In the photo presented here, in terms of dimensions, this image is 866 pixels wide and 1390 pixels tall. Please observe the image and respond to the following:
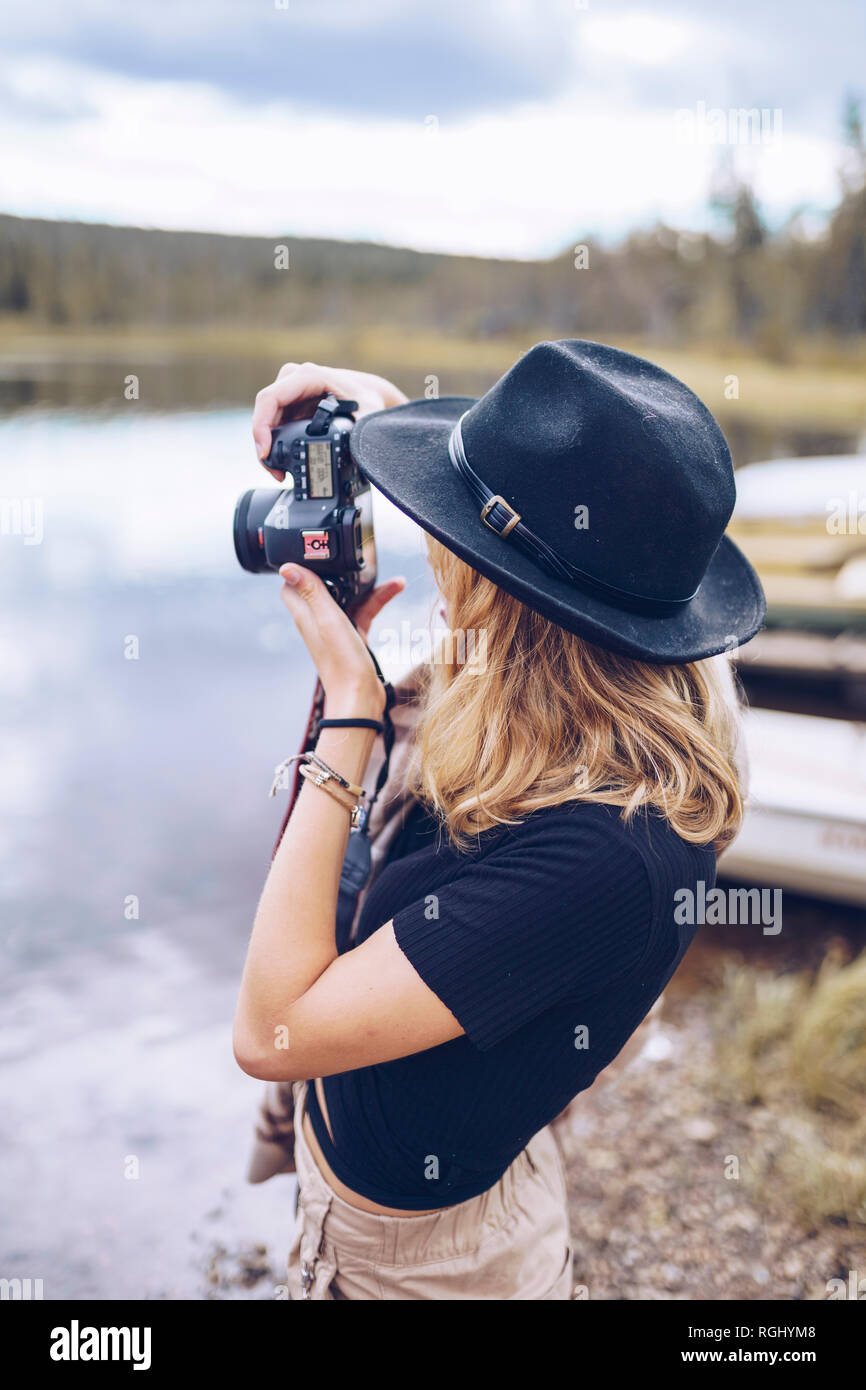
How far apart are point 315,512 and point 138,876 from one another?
12.1 ft

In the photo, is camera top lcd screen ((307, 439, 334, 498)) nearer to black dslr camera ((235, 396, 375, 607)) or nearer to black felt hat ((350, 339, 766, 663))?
black dslr camera ((235, 396, 375, 607))

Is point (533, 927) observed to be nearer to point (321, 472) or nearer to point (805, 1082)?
point (321, 472)

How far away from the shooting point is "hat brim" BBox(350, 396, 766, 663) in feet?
2.97

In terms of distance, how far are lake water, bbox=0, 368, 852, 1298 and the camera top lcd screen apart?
0.13 metres

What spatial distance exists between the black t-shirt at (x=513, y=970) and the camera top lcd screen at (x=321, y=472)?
0.44 metres

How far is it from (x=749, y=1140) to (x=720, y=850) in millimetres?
1806

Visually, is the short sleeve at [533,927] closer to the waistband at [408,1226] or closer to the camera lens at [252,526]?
the waistband at [408,1226]

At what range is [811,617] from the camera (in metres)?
4.46

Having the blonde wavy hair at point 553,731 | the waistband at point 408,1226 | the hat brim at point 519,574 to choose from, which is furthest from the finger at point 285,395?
the waistband at point 408,1226

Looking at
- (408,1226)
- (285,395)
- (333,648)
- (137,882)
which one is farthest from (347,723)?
(137,882)

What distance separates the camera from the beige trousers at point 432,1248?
3.64 feet

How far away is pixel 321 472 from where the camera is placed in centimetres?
116
